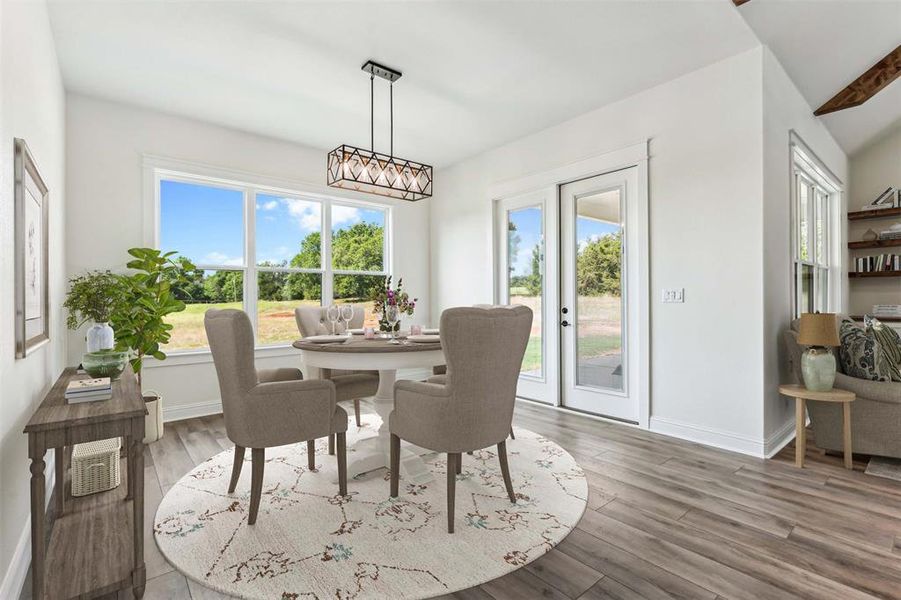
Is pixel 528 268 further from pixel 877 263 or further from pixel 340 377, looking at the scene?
pixel 877 263

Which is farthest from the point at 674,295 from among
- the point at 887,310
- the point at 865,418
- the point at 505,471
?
the point at 887,310

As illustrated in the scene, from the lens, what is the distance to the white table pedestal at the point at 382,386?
2.34m

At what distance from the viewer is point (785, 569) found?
1.75 meters

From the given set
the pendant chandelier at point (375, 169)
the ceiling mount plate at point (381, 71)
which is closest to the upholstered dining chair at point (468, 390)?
the pendant chandelier at point (375, 169)

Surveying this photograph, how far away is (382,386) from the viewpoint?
285 cm

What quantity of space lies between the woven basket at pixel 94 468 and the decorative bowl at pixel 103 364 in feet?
1.85

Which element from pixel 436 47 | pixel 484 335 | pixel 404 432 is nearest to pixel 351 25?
pixel 436 47

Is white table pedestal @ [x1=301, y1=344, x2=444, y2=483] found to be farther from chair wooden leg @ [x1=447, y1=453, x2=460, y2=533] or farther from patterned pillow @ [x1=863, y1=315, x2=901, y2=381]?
patterned pillow @ [x1=863, y1=315, x2=901, y2=381]

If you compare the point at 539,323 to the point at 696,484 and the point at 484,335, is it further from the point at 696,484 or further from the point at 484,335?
A: the point at 484,335

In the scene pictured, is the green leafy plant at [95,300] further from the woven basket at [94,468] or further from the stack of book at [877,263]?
the stack of book at [877,263]

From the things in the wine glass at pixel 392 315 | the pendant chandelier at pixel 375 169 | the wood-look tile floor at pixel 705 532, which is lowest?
the wood-look tile floor at pixel 705 532

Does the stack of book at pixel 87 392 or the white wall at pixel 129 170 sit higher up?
the white wall at pixel 129 170

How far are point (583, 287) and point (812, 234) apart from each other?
2333 millimetres

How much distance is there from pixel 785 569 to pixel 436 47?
10.9 feet
